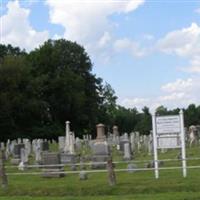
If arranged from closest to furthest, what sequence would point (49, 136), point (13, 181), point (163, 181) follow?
point (163, 181), point (13, 181), point (49, 136)

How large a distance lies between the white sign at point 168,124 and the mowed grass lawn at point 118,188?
1606mm

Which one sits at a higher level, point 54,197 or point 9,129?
point 9,129

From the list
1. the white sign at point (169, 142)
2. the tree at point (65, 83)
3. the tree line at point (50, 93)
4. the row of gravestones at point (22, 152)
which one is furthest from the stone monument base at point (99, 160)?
the tree at point (65, 83)

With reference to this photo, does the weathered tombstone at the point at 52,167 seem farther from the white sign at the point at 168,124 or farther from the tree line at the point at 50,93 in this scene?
the tree line at the point at 50,93

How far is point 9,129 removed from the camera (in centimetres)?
8169

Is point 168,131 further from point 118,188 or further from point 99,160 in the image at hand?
point 99,160

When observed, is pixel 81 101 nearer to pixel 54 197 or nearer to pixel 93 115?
pixel 93 115

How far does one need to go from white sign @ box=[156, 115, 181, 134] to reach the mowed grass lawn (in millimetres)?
1606

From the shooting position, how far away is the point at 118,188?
62.2 ft

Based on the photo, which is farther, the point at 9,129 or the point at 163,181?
the point at 9,129

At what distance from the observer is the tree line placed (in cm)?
8100

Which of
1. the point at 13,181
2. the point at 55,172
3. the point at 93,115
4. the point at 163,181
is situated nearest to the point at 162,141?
→ the point at 163,181

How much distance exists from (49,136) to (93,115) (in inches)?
552

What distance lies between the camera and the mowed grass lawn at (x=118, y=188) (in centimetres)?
1781
